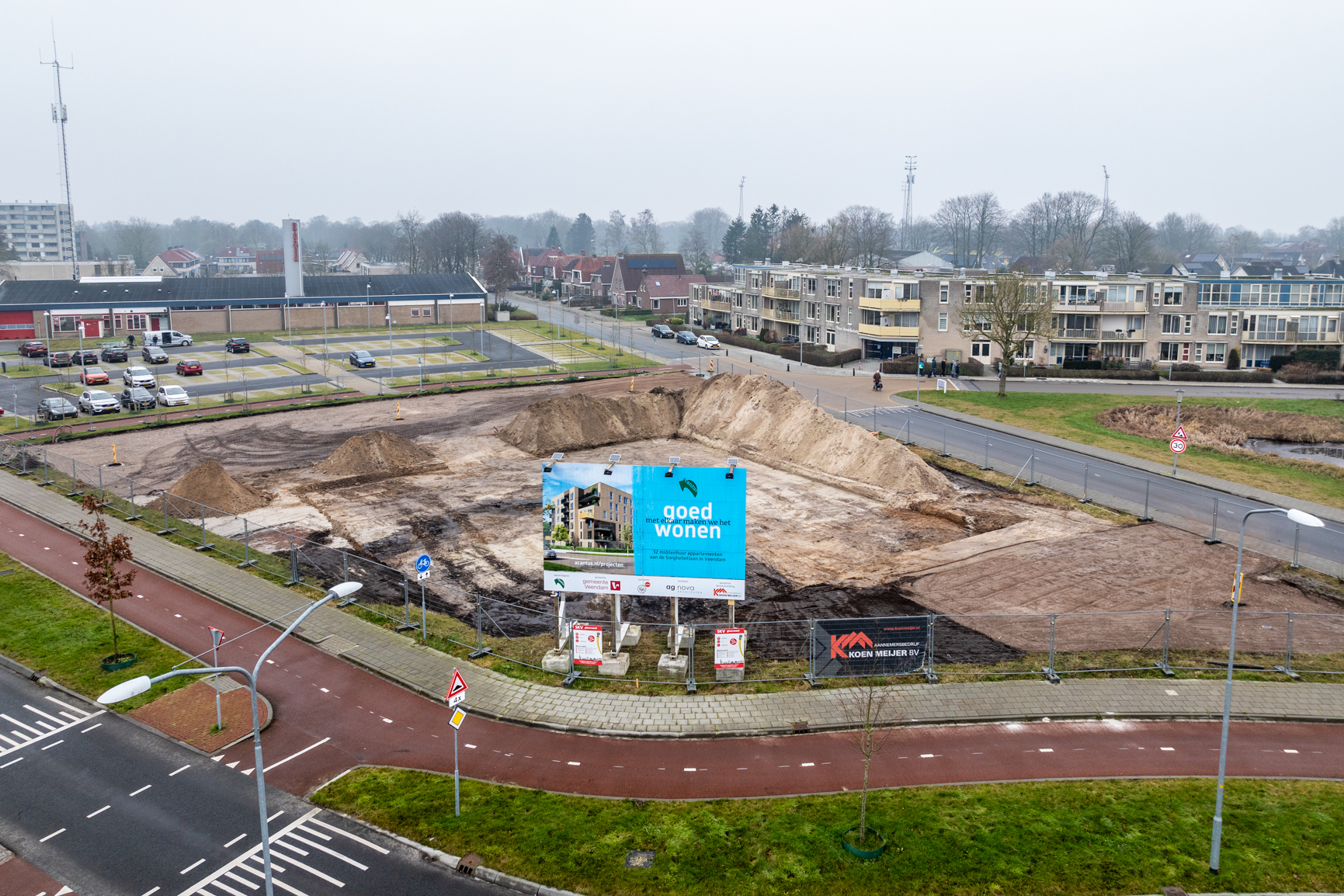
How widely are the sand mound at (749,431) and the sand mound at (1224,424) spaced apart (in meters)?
20.0

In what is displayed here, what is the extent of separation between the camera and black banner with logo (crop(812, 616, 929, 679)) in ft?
81.6

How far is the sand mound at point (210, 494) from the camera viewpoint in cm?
3869

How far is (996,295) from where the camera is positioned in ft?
217

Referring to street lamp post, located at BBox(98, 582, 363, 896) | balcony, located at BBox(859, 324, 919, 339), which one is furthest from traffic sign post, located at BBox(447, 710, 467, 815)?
balcony, located at BBox(859, 324, 919, 339)

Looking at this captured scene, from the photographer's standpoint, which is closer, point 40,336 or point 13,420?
point 13,420

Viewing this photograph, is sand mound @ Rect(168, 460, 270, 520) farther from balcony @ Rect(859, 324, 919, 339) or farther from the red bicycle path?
balcony @ Rect(859, 324, 919, 339)

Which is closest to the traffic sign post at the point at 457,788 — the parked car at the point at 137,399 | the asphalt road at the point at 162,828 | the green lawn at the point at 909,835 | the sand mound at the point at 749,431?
the green lawn at the point at 909,835

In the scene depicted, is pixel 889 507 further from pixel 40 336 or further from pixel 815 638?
pixel 40 336

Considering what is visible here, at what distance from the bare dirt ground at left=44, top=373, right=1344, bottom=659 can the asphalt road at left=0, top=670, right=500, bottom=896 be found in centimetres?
987

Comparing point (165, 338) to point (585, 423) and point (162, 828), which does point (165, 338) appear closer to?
point (585, 423)

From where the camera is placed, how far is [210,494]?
39281mm

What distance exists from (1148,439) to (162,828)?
51349 mm

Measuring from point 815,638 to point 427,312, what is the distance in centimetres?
8750

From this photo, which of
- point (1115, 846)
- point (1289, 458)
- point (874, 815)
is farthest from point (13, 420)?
point (1289, 458)
